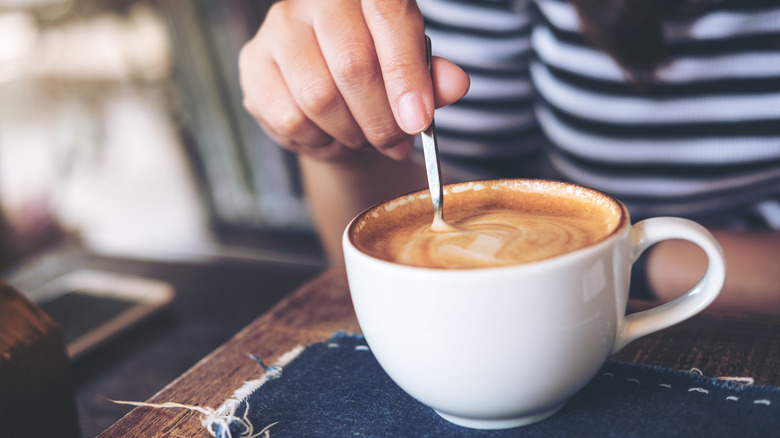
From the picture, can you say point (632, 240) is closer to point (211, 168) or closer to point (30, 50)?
point (211, 168)

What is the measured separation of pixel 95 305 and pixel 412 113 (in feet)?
2.13

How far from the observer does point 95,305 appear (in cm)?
91

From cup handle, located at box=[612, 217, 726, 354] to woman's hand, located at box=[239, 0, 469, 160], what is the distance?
22cm

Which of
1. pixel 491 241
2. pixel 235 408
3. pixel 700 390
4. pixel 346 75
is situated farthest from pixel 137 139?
pixel 700 390

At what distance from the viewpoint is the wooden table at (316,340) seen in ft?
1.61

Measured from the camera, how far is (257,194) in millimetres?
2893

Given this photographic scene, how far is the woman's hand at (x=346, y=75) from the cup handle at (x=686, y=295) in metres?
0.22

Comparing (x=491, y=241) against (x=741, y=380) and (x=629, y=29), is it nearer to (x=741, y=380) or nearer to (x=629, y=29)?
(x=741, y=380)

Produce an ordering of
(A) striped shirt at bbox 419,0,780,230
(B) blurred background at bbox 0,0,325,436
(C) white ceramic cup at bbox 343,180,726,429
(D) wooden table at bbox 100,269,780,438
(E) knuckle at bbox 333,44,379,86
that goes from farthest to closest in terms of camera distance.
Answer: (B) blurred background at bbox 0,0,325,436, (A) striped shirt at bbox 419,0,780,230, (E) knuckle at bbox 333,44,379,86, (D) wooden table at bbox 100,269,780,438, (C) white ceramic cup at bbox 343,180,726,429

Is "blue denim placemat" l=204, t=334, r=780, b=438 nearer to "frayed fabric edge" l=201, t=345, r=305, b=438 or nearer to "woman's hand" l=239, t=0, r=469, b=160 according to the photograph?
"frayed fabric edge" l=201, t=345, r=305, b=438

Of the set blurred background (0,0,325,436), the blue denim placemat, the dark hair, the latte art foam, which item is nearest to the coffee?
the latte art foam

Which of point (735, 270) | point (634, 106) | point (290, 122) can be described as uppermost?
point (290, 122)

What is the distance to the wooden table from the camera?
490 mm

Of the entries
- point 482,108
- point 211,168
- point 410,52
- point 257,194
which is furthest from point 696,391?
point 211,168
